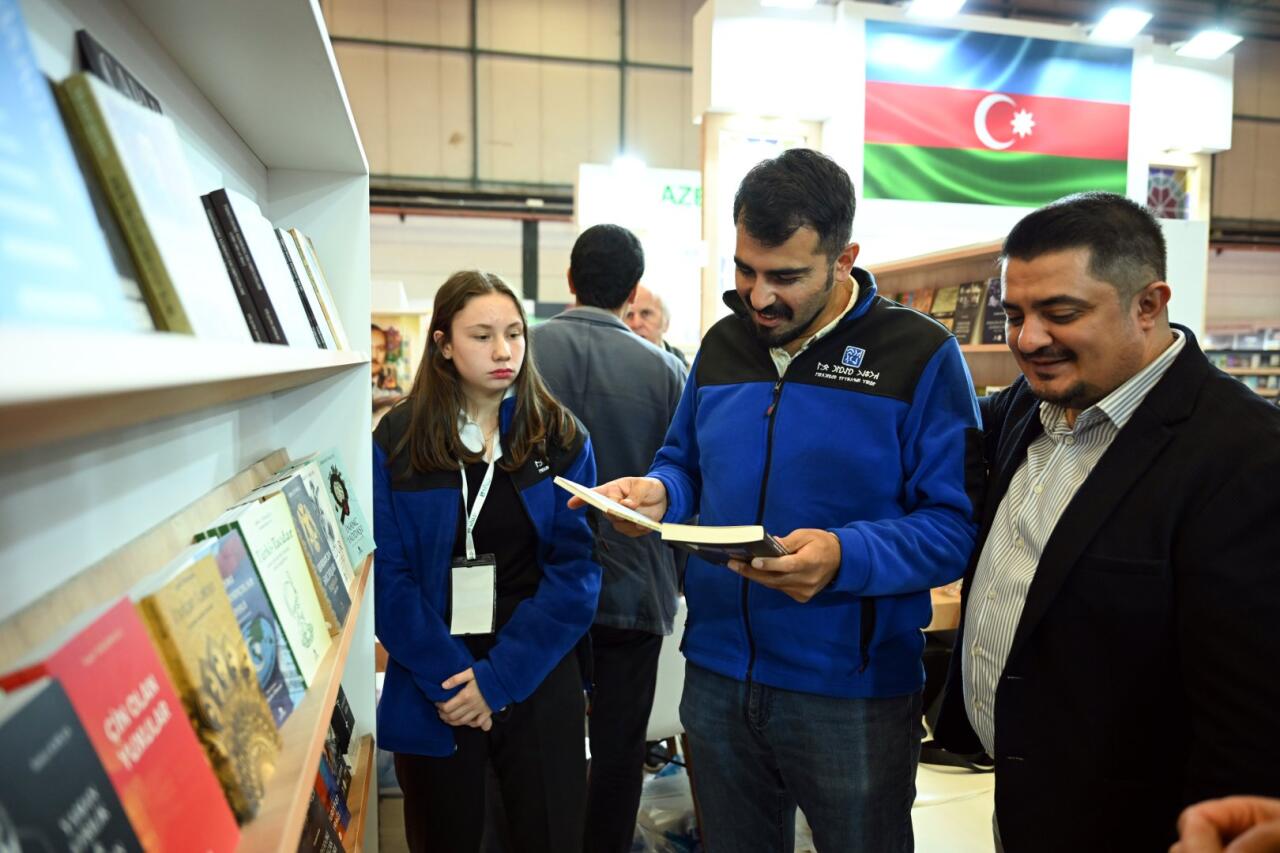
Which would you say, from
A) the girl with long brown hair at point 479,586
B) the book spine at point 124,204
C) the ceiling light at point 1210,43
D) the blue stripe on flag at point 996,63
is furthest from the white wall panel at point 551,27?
the book spine at point 124,204

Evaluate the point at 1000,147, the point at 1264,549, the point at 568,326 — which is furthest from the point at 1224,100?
the point at 1264,549

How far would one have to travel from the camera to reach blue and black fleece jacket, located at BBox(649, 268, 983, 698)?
1579mm

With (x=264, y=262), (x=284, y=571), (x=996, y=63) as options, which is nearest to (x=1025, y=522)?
(x=284, y=571)

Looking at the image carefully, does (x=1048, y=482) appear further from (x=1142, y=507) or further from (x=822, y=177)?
(x=822, y=177)

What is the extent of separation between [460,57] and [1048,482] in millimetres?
10966

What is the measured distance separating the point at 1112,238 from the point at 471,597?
1.48m

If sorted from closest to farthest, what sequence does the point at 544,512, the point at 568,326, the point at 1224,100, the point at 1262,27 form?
the point at 544,512 → the point at 568,326 → the point at 1224,100 → the point at 1262,27

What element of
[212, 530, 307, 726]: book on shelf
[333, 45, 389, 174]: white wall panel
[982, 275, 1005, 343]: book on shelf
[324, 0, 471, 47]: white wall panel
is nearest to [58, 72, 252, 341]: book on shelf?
[212, 530, 307, 726]: book on shelf

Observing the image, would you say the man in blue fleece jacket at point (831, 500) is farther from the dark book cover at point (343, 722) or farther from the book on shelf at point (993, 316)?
the book on shelf at point (993, 316)

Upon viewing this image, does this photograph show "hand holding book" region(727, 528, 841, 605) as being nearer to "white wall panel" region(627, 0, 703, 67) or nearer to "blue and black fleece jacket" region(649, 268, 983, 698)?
"blue and black fleece jacket" region(649, 268, 983, 698)

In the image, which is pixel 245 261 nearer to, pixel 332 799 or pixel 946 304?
pixel 332 799

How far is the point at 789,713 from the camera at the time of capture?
1.64m

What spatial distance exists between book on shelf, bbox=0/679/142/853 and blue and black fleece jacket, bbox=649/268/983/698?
1155mm

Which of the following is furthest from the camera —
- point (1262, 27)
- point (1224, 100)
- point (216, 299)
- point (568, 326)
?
point (1262, 27)
